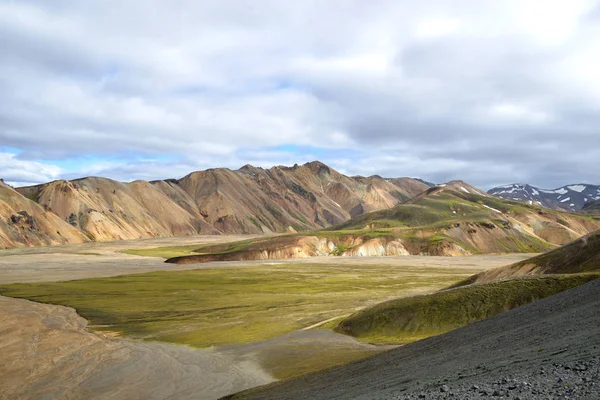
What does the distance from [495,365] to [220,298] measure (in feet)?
192

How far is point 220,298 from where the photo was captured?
238 feet

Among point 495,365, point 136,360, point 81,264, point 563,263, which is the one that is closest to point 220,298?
point 136,360

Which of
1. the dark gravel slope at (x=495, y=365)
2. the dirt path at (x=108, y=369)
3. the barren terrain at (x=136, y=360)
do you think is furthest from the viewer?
the barren terrain at (x=136, y=360)

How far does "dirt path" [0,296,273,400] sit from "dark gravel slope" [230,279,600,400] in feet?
18.6

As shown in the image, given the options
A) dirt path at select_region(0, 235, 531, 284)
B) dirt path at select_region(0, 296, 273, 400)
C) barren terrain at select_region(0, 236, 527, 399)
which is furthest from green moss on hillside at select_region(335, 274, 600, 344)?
dirt path at select_region(0, 235, 531, 284)

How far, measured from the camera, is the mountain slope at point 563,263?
52.5 meters

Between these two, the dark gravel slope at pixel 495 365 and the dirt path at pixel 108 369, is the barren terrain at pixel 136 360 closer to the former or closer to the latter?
the dirt path at pixel 108 369

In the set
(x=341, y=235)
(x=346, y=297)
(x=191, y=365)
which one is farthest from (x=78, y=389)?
(x=341, y=235)

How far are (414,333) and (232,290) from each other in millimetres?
45691

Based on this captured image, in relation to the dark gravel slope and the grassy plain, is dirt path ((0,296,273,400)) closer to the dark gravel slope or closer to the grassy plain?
the grassy plain

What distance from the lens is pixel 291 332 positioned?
152 ft

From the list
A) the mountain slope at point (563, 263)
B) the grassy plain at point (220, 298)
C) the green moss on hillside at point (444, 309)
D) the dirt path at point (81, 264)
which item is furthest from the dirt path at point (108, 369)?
the dirt path at point (81, 264)

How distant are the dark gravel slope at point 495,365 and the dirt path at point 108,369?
18.6 feet

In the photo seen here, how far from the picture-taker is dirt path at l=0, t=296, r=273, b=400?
3086cm
